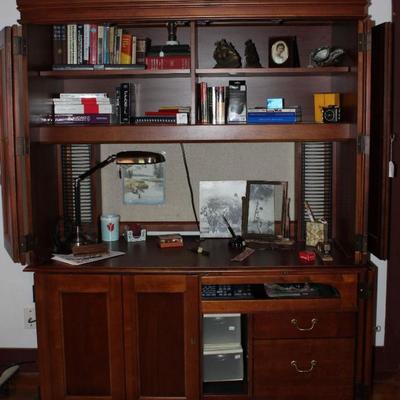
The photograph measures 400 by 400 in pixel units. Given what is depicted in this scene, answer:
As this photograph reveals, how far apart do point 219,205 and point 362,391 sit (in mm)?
1100

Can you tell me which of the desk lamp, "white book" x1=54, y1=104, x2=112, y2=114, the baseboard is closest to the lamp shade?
the desk lamp

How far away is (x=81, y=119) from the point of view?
8.59 feet

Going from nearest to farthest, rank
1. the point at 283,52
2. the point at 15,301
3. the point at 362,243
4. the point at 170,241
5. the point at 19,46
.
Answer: the point at 19,46 < the point at 362,243 < the point at 283,52 < the point at 170,241 < the point at 15,301

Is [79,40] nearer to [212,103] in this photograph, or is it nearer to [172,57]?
[172,57]

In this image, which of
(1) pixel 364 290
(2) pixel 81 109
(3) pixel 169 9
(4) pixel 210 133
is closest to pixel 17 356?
(2) pixel 81 109

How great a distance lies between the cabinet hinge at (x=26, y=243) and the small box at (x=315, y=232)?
128cm

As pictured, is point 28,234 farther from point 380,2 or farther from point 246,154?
point 380,2

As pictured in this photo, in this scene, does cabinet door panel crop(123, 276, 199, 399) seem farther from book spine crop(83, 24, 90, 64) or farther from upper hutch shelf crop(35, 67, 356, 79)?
book spine crop(83, 24, 90, 64)

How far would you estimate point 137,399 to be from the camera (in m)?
→ 2.54

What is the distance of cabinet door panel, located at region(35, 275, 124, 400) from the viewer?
2461 millimetres

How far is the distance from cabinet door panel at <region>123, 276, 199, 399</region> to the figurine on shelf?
115cm

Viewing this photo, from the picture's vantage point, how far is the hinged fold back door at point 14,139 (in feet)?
7.59

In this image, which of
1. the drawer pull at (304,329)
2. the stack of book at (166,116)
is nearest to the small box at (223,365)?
the drawer pull at (304,329)

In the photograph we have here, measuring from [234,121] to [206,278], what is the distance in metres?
0.73
